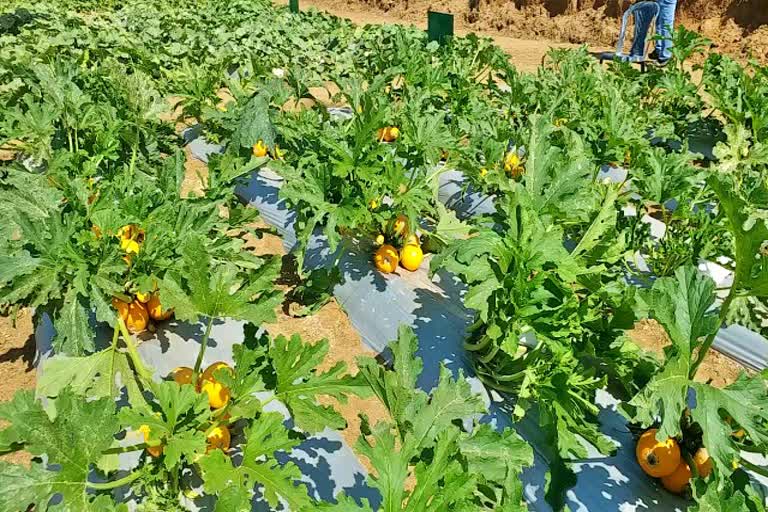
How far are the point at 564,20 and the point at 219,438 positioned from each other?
17512 mm

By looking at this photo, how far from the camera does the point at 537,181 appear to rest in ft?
11.3

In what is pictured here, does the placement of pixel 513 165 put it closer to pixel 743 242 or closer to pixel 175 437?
pixel 743 242

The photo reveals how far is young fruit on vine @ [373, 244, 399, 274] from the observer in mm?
4156

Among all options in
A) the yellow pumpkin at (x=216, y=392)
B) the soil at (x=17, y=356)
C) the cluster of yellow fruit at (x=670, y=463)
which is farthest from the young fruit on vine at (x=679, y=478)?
the soil at (x=17, y=356)

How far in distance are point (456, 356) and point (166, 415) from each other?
1838 millimetres

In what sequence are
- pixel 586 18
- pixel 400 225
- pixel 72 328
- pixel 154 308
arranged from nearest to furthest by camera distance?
pixel 72 328 < pixel 154 308 < pixel 400 225 < pixel 586 18

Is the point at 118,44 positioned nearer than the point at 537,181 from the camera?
No

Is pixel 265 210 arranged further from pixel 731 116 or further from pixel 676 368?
pixel 731 116

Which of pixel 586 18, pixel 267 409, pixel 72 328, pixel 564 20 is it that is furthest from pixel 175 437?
pixel 564 20

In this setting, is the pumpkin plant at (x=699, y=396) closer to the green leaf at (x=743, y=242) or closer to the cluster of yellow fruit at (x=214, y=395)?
the green leaf at (x=743, y=242)

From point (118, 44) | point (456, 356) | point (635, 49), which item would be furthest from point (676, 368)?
point (635, 49)

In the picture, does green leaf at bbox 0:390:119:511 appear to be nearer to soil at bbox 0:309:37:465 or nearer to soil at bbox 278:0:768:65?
soil at bbox 0:309:37:465

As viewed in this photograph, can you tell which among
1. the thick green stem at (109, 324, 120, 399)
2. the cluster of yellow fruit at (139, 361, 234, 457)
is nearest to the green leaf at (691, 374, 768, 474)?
the cluster of yellow fruit at (139, 361, 234, 457)

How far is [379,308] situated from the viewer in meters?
3.97
